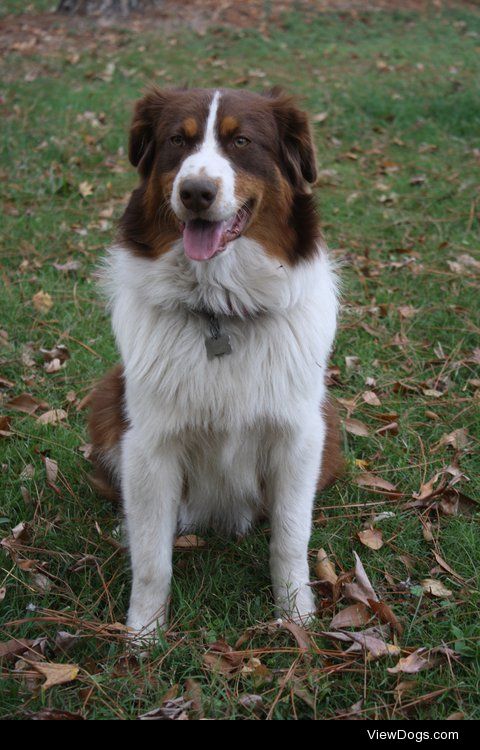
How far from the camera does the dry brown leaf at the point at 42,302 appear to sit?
4.88m

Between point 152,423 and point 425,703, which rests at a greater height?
point 152,423

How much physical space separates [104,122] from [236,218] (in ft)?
20.0

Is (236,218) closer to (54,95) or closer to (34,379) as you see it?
(34,379)

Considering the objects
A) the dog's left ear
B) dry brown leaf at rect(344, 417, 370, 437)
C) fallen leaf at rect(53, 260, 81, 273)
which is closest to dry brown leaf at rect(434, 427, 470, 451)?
dry brown leaf at rect(344, 417, 370, 437)

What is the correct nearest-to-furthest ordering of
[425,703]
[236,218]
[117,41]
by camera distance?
[425,703] → [236,218] → [117,41]

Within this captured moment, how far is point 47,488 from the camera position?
3.36 meters

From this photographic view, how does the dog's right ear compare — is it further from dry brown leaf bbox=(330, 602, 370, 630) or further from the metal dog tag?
dry brown leaf bbox=(330, 602, 370, 630)

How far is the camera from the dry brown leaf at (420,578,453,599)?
2740 mm

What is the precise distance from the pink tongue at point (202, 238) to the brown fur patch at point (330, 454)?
96 centimetres

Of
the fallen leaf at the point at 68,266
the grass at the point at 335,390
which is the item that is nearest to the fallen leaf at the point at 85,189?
the grass at the point at 335,390

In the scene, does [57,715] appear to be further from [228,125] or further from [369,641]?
[228,125]

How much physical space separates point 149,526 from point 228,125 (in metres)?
1.50

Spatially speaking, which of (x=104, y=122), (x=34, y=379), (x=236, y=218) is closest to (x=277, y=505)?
(x=236, y=218)

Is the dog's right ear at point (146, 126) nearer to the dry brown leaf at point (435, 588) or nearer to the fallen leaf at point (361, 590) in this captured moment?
the fallen leaf at point (361, 590)
